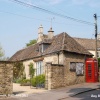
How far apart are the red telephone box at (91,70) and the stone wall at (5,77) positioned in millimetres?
11532

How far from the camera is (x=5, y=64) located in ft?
66.0

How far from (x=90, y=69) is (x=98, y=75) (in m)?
1.73

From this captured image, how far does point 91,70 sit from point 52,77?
6141mm

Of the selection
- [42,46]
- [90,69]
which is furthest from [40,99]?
[42,46]

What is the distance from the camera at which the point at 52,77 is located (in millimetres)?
24625

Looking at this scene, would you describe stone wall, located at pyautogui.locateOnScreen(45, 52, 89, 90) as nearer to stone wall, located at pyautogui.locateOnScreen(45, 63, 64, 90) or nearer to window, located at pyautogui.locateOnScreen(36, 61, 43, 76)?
stone wall, located at pyautogui.locateOnScreen(45, 63, 64, 90)

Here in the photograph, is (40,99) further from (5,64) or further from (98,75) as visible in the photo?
(98,75)

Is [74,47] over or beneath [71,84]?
over

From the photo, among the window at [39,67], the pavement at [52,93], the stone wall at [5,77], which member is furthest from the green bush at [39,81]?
the stone wall at [5,77]

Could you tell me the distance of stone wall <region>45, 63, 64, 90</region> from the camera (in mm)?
24500

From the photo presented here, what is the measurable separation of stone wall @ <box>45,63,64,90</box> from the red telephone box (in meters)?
4.65

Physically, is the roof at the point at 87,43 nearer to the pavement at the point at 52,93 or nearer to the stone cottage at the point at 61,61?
the stone cottage at the point at 61,61

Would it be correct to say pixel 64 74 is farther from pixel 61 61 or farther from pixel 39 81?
pixel 39 81

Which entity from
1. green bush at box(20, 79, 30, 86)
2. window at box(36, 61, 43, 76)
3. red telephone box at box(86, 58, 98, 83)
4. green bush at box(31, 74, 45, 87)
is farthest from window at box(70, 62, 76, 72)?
green bush at box(20, 79, 30, 86)
